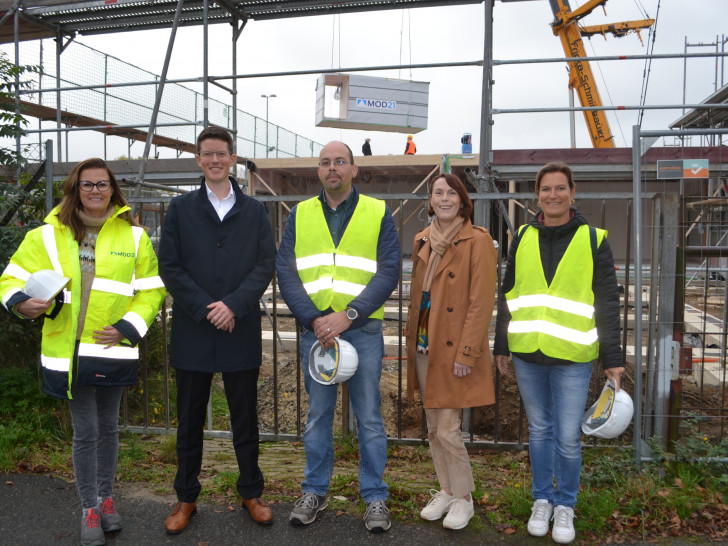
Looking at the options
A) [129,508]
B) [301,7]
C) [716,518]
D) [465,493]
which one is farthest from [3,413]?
[301,7]

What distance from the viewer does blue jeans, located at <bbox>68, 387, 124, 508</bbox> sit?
3.35m

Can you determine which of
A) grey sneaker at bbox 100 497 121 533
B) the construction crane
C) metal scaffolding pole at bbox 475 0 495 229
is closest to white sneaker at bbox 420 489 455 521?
grey sneaker at bbox 100 497 121 533

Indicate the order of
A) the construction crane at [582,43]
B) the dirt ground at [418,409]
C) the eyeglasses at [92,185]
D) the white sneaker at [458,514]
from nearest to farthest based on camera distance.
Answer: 1. the eyeglasses at [92,185]
2. the white sneaker at [458,514]
3. the dirt ground at [418,409]
4. the construction crane at [582,43]

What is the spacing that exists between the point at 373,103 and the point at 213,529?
9.92 m

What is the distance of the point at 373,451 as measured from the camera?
3596 millimetres

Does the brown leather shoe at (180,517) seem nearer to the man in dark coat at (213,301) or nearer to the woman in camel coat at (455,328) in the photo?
the man in dark coat at (213,301)

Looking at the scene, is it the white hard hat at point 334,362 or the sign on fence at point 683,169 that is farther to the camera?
the sign on fence at point 683,169

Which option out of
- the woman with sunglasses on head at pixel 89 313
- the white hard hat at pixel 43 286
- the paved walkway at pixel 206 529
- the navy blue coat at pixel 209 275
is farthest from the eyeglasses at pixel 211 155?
the paved walkway at pixel 206 529

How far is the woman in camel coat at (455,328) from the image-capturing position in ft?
11.3

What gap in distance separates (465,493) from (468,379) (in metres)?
0.71

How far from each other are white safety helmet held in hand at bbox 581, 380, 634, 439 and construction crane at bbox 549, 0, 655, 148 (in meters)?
11.2

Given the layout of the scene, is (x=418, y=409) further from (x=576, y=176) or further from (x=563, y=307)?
(x=576, y=176)

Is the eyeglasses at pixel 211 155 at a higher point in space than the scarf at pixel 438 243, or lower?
higher

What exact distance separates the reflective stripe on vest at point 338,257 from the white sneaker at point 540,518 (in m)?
1.49
